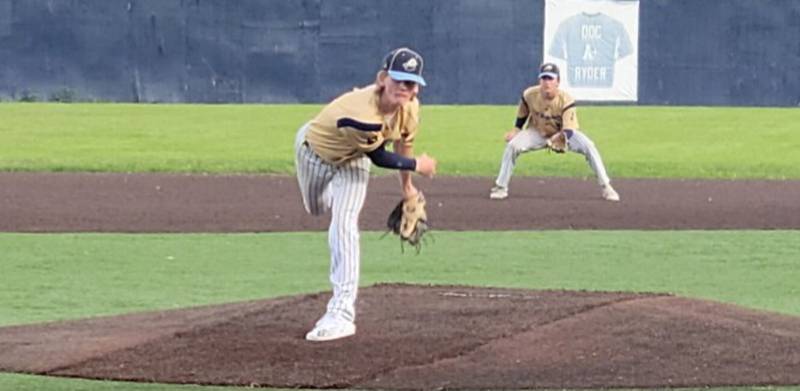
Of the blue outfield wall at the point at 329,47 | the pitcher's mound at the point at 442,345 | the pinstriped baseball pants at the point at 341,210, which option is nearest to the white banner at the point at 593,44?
the blue outfield wall at the point at 329,47

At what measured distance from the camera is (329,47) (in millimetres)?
24734

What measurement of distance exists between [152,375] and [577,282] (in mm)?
4135

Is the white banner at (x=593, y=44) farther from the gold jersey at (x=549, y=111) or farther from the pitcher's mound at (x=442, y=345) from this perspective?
the pitcher's mound at (x=442, y=345)

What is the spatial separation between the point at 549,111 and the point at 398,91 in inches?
328

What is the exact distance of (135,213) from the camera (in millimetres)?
14117

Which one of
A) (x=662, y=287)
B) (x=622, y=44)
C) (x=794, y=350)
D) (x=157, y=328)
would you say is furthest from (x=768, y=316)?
Result: (x=622, y=44)

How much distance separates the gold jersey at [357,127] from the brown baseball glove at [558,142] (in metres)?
7.77

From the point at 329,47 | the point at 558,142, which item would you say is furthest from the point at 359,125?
the point at 329,47

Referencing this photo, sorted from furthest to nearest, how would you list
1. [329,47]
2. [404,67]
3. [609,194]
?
[329,47]
[609,194]
[404,67]

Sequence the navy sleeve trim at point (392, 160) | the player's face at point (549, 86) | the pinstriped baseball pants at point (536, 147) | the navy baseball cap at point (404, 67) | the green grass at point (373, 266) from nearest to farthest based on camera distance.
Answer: the navy baseball cap at point (404, 67) < the navy sleeve trim at point (392, 160) < the green grass at point (373, 266) < the player's face at point (549, 86) < the pinstriped baseball pants at point (536, 147)

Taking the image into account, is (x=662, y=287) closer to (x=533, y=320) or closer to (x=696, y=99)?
(x=533, y=320)

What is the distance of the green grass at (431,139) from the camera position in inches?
746

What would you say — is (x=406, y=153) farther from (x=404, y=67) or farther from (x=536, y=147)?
(x=536, y=147)

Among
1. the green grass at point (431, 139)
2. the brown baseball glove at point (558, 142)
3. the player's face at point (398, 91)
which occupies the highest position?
the player's face at point (398, 91)
